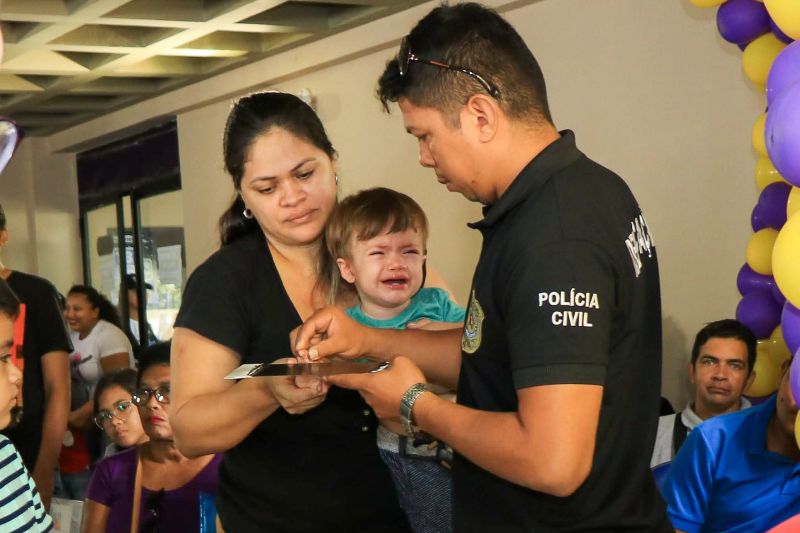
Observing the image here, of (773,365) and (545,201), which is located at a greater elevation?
(545,201)

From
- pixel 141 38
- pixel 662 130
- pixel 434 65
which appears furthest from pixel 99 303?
pixel 434 65

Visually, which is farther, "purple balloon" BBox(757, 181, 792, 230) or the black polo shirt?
"purple balloon" BBox(757, 181, 792, 230)

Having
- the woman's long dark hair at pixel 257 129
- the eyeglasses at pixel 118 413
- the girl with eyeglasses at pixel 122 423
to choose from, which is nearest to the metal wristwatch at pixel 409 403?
the woman's long dark hair at pixel 257 129

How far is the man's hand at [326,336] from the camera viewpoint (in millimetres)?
2004

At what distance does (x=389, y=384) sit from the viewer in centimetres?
178

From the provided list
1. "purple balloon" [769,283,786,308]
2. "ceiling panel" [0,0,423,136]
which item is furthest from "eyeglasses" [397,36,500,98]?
"ceiling panel" [0,0,423,136]

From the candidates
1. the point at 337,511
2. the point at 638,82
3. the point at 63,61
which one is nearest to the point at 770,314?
the point at 638,82

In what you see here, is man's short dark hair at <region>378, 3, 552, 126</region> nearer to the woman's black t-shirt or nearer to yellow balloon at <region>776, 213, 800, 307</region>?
the woman's black t-shirt

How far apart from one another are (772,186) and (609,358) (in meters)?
3.06

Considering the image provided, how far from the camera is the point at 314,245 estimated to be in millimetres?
2354

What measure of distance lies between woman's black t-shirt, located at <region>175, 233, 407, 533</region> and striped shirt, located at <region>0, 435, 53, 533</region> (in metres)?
0.42

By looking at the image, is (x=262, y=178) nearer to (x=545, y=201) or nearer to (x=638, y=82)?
(x=545, y=201)

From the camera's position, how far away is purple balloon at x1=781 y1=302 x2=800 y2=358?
3229 millimetres

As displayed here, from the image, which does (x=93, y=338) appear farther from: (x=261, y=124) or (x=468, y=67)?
(x=468, y=67)
